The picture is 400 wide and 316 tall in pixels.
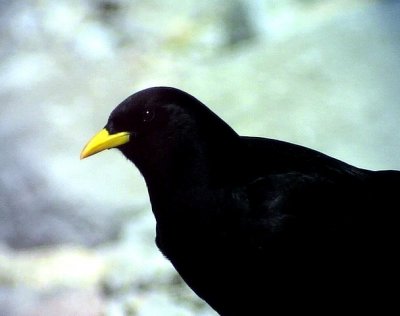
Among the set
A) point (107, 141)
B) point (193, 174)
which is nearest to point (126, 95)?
point (107, 141)

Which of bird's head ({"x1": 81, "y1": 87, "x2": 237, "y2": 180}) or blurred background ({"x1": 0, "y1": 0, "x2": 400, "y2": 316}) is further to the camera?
blurred background ({"x1": 0, "y1": 0, "x2": 400, "y2": 316})

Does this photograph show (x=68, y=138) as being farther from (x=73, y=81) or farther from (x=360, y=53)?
(x=360, y=53)

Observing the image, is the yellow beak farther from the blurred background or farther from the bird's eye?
the blurred background

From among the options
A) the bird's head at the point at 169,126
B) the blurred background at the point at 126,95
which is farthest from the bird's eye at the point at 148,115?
the blurred background at the point at 126,95

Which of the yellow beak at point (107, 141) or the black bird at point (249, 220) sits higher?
the yellow beak at point (107, 141)

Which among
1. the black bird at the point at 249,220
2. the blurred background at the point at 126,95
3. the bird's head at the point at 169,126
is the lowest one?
the black bird at the point at 249,220

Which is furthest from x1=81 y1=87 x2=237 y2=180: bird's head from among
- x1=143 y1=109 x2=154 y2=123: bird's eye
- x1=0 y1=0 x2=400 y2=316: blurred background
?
x1=0 y1=0 x2=400 y2=316: blurred background

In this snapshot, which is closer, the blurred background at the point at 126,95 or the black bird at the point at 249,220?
the black bird at the point at 249,220

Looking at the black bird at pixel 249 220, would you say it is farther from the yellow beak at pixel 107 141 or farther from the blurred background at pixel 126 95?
the blurred background at pixel 126 95

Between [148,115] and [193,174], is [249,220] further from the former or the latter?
[148,115]
